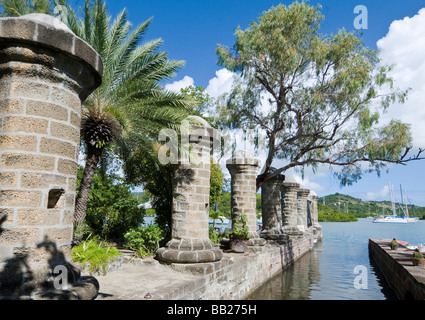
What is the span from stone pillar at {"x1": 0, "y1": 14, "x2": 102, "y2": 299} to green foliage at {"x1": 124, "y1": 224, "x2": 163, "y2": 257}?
5.00m

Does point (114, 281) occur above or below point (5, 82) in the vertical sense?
below

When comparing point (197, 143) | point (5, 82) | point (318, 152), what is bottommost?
point (5, 82)

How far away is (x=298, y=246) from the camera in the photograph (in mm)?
15055

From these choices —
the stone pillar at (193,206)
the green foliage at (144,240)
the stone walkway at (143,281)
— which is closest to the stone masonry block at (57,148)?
the stone walkway at (143,281)

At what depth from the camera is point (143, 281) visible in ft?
18.2

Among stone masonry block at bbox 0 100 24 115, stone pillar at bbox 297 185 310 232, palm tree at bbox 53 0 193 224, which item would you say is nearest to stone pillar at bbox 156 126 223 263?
palm tree at bbox 53 0 193 224

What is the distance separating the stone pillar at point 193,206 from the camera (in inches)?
264

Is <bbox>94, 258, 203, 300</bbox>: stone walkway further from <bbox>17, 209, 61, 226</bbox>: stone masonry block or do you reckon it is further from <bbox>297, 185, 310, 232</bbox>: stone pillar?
<bbox>297, 185, 310, 232</bbox>: stone pillar

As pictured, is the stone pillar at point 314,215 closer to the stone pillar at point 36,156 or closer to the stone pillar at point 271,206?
the stone pillar at point 271,206

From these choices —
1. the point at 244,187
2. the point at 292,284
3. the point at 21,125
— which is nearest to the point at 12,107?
the point at 21,125

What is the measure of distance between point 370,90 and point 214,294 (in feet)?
32.3

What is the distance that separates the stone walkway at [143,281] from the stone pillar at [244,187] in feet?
14.4

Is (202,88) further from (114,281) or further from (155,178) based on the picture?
(114,281)
